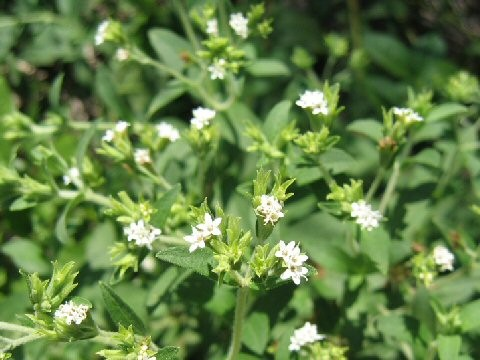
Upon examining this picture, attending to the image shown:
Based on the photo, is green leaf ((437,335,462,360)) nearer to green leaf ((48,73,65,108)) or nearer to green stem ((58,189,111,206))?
green stem ((58,189,111,206))

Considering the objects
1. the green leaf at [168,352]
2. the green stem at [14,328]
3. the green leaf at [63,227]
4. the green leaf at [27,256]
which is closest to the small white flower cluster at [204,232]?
the green leaf at [168,352]

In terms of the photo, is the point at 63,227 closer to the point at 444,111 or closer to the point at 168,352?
the point at 168,352

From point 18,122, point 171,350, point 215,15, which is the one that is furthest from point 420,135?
point 18,122

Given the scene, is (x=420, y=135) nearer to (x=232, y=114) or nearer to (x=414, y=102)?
(x=414, y=102)

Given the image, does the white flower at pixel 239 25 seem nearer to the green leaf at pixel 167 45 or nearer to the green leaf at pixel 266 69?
the green leaf at pixel 266 69

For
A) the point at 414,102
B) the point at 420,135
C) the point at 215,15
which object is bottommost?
the point at 420,135

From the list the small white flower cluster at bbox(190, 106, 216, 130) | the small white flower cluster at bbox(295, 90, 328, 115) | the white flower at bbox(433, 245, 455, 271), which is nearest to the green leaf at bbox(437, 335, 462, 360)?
the white flower at bbox(433, 245, 455, 271)

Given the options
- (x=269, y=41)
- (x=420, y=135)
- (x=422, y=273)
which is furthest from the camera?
(x=269, y=41)
